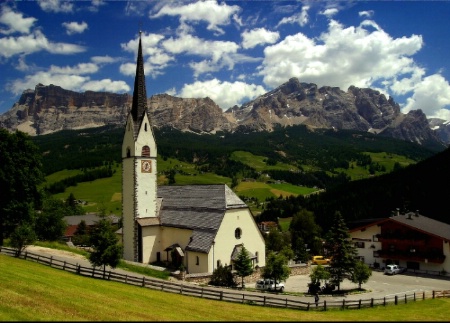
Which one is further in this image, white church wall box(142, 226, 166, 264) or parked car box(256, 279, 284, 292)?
white church wall box(142, 226, 166, 264)

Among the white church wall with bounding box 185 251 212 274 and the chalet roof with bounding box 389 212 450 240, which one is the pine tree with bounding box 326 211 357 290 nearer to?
the white church wall with bounding box 185 251 212 274

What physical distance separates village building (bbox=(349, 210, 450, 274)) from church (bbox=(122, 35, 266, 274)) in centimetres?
2353

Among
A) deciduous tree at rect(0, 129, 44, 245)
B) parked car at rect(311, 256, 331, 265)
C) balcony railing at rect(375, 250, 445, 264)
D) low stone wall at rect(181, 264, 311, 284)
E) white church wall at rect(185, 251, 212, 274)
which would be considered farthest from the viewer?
parked car at rect(311, 256, 331, 265)

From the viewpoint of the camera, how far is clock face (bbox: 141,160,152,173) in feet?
169

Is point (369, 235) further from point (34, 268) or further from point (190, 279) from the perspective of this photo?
point (34, 268)

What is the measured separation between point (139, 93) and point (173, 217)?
16.6 meters

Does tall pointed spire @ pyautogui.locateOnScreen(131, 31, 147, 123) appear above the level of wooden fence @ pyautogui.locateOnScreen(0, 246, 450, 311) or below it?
above

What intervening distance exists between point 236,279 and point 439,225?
125 feet

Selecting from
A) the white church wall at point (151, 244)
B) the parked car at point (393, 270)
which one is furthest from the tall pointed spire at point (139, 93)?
the parked car at point (393, 270)

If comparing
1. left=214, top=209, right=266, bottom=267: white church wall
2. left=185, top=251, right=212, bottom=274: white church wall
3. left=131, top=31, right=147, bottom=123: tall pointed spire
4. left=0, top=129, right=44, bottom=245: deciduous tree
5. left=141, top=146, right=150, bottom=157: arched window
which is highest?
left=131, top=31, right=147, bottom=123: tall pointed spire

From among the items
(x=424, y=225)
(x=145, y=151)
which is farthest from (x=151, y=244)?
(x=424, y=225)

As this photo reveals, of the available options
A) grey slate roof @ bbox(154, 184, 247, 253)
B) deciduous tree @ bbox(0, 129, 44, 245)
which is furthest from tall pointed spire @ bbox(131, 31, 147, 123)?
deciduous tree @ bbox(0, 129, 44, 245)

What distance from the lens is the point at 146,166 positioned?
5191 cm

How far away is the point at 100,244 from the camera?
117 feet
